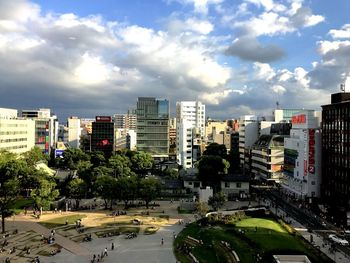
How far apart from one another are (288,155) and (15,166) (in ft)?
292

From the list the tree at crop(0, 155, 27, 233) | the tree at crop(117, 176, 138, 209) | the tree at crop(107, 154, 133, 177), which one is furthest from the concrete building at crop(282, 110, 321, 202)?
the tree at crop(0, 155, 27, 233)

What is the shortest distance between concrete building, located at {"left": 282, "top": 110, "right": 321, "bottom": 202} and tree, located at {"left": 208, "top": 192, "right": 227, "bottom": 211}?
99.5 feet

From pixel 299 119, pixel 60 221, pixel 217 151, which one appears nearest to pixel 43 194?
pixel 60 221

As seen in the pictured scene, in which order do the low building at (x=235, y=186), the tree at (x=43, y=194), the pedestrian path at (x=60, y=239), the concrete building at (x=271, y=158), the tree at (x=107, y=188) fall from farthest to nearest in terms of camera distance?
the concrete building at (x=271, y=158), the low building at (x=235, y=186), the tree at (x=107, y=188), the tree at (x=43, y=194), the pedestrian path at (x=60, y=239)

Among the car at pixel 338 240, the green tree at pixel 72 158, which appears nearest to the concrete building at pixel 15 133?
the green tree at pixel 72 158

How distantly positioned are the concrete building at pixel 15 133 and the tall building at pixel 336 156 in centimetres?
12303

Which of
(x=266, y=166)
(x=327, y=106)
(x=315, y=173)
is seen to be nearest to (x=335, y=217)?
(x=315, y=173)

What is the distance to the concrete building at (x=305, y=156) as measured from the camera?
11500cm

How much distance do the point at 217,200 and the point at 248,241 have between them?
101ft

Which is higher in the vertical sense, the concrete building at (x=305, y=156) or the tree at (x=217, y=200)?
the concrete building at (x=305, y=156)

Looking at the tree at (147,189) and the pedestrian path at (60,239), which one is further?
the tree at (147,189)

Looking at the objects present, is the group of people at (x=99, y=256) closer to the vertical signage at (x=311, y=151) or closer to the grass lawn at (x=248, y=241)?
the grass lawn at (x=248, y=241)

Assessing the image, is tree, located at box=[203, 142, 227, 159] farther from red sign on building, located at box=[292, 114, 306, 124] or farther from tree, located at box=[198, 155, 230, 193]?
red sign on building, located at box=[292, 114, 306, 124]

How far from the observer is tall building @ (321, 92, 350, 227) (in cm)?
9870
